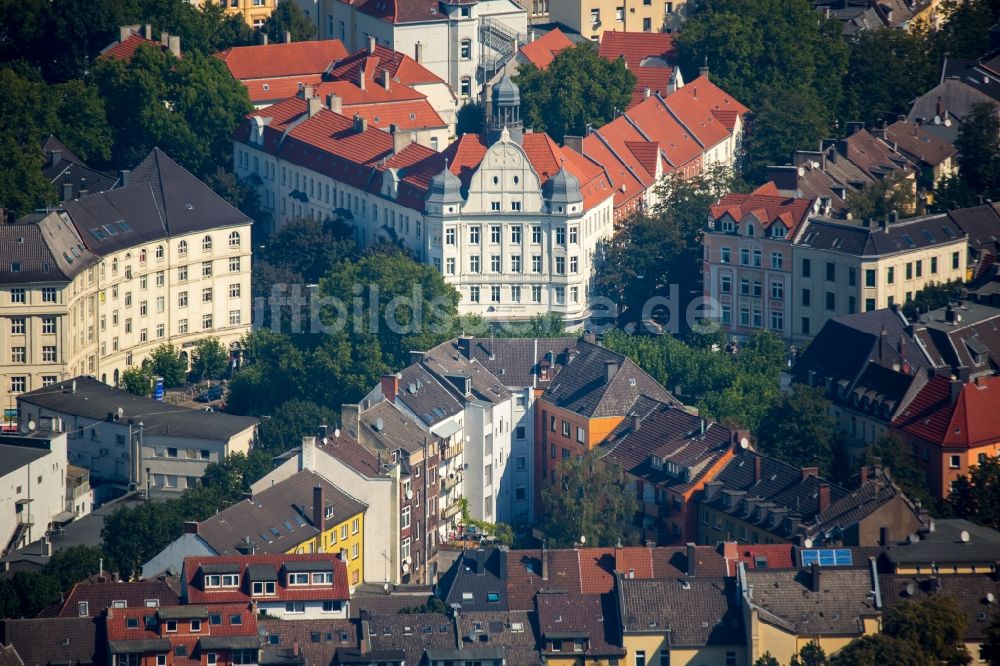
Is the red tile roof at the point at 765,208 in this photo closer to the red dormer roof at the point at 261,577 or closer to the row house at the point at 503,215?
the row house at the point at 503,215

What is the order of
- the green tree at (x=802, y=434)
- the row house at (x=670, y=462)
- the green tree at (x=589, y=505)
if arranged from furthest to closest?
the green tree at (x=802, y=434) < the row house at (x=670, y=462) < the green tree at (x=589, y=505)

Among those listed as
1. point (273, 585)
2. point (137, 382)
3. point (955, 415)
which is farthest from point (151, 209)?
point (955, 415)

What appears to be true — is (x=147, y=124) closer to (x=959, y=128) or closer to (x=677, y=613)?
(x=959, y=128)

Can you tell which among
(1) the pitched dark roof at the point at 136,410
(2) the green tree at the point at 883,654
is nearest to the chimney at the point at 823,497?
(2) the green tree at the point at 883,654

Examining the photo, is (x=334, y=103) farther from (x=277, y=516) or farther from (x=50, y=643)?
(x=50, y=643)

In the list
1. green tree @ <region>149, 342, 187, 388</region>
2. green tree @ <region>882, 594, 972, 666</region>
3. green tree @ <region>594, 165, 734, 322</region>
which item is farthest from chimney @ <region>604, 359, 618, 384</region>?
green tree @ <region>882, 594, 972, 666</region>
